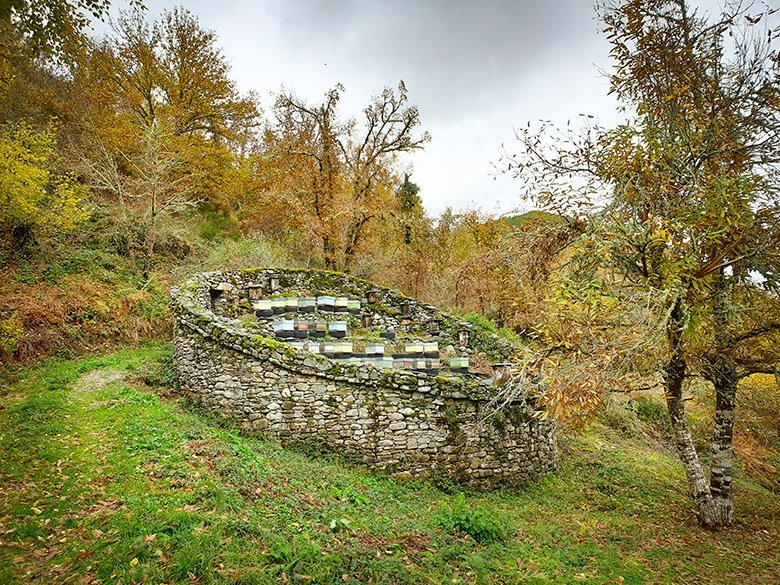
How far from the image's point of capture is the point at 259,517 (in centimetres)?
483

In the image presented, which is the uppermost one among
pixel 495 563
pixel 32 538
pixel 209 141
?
pixel 209 141

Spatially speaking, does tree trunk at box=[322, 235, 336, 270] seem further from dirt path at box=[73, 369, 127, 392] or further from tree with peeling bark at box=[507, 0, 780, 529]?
tree with peeling bark at box=[507, 0, 780, 529]

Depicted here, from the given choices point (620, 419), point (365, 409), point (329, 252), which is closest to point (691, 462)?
point (365, 409)

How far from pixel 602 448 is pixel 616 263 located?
318 inches

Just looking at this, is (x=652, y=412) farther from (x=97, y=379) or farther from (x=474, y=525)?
(x=97, y=379)

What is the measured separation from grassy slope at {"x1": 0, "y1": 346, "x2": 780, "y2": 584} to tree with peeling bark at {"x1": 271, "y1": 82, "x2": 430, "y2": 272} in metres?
10.9

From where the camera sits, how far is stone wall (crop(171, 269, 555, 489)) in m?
7.58

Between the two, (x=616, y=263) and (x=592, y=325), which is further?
(x=616, y=263)

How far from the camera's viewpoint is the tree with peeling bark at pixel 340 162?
17.6 meters

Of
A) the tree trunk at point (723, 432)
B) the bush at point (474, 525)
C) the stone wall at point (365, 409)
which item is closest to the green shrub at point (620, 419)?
the tree trunk at point (723, 432)

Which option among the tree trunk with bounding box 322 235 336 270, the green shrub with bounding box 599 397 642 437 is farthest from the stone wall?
the tree trunk with bounding box 322 235 336 270

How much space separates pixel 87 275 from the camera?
13164 mm

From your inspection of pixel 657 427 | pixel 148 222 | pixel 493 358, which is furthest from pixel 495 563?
pixel 148 222

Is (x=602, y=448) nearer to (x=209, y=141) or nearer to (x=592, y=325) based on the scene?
(x=592, y=325)
